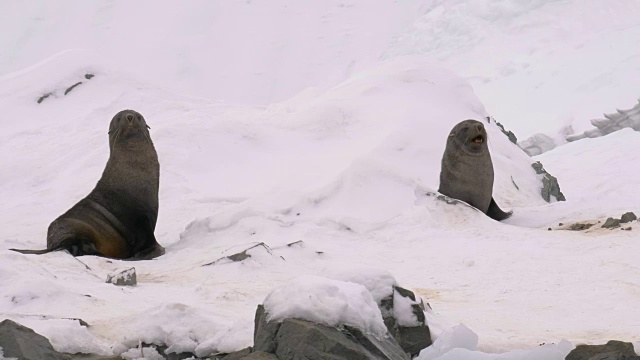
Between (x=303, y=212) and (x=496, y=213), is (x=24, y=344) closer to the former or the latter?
(x=303, y=212)

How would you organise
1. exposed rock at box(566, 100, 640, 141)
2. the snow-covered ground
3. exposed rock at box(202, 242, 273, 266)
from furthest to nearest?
exposed rock at box(566, 100, 640, 141) < exposed rock at box(202, 242, 273, 266) < the snow-covered ground

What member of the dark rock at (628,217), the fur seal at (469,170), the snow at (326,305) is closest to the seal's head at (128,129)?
the fur seal at (469,170)

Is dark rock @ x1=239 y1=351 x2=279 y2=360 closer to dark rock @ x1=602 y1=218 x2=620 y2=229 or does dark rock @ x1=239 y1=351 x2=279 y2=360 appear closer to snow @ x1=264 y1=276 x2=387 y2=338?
snow @ x1=264 y1=276 x2=387 y2=338

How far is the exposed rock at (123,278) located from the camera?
5.82 m

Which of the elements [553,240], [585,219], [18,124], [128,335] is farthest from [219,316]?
[18,124]

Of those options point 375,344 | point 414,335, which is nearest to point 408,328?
point 414,335

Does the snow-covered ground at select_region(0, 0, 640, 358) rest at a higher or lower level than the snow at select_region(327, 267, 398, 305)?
lower

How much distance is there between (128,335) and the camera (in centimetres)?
437

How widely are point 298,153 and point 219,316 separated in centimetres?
584

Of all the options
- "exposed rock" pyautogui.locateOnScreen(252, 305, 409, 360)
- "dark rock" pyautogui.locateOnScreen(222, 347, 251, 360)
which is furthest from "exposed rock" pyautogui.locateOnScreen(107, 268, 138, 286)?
"exposed rock" pyautogui.locateOnScreen(252, 305, 409, 360)

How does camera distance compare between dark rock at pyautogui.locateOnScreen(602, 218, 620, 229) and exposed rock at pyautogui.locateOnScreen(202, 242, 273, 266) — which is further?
dark rock at pyautogui.locateOnScreen(602, 218, 620, 229)

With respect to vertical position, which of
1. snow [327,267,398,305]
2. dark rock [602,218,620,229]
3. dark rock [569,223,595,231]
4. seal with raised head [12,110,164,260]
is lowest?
seal with raised head [12,110,164,260]

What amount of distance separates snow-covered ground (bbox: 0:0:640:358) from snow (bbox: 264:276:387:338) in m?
0.38

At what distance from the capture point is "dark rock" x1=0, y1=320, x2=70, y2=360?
12.3 feet
